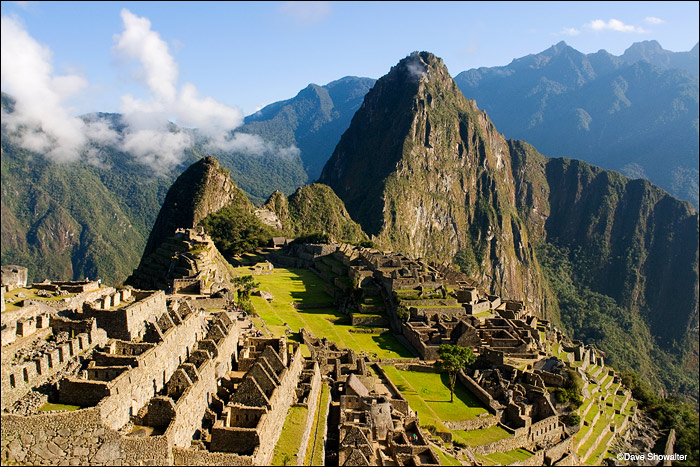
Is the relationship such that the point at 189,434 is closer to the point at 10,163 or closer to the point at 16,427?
the point at 16,427

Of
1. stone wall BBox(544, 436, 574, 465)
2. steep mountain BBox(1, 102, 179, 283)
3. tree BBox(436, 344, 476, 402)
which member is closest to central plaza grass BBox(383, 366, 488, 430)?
tree BBox(436, 344, 476, 402)

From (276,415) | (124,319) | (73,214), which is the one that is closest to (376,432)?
(276,415)

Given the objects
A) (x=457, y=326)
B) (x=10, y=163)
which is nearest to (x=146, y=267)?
(x=457, y=326)

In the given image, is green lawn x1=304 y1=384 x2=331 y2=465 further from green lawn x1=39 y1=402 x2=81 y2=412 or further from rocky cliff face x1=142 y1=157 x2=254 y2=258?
rocky cliff face x1=142 y1=157 x2=254 y2=258

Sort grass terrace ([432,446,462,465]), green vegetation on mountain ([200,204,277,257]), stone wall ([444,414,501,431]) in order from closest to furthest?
grass terrace ([432,446,462,465]), stone wall ([444,414,501,431]), green vegetation on mountain ([200,204,277,257])

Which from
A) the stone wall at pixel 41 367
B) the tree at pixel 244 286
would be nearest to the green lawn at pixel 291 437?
the stone wall at pixel 41 367

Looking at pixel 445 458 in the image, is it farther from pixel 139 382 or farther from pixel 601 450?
pixel 601 450
